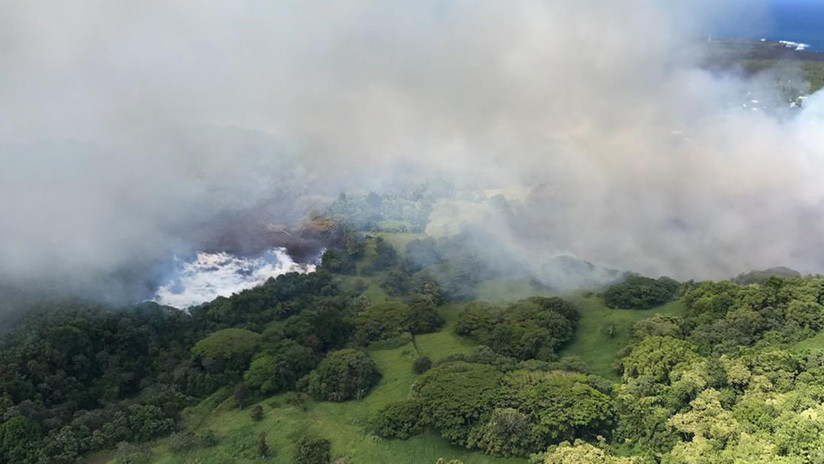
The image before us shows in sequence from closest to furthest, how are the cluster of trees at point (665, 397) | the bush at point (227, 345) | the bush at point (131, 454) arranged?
the cluster of trees at point (665, 397) → the bush at point (131, 454) → the bush at point (227, 345)

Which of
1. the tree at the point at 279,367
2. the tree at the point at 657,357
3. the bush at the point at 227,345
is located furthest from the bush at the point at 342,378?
the tree at the point at 657,357

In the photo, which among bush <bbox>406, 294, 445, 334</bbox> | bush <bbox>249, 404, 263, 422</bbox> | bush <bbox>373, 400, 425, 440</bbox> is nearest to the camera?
bush <bbox>373, 400, 425, 440</bbox>

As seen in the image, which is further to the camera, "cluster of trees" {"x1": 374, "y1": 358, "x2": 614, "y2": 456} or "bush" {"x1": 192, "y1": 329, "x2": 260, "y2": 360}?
"bush" {"x1": 192, "y1": 329, "x2": 260, "y2": 360}

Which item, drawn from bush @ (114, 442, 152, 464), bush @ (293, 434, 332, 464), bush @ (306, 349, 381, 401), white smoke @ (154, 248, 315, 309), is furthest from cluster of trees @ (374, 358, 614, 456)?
white smoke @ (154, 248, 315, 309)

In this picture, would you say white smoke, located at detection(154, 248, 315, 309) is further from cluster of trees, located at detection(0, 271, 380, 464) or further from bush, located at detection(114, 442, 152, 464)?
bush, located at detection(114, 442, 152, 464)

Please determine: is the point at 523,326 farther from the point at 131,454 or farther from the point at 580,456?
the point at 131,454

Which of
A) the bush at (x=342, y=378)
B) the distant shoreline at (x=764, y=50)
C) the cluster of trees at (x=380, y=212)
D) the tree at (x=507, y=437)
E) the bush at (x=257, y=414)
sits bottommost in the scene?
the tree at (x=507, y=437)

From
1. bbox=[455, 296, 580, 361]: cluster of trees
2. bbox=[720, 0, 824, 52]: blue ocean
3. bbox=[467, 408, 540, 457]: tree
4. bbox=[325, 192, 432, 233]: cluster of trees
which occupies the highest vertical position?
bbox=[720, 0, 824, 52]: blue ocean

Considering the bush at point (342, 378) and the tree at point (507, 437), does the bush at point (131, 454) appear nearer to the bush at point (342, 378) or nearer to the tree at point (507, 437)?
the bush at point (342, 378)
